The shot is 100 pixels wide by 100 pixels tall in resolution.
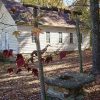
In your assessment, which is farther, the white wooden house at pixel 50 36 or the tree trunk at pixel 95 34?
the white wooden house at pixel 50 36

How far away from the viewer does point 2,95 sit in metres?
11.4

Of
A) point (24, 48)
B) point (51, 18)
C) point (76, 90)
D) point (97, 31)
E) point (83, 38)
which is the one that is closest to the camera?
point (76, 90)

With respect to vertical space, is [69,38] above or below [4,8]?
below

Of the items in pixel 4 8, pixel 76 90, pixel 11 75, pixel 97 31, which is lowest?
pixel 11 75

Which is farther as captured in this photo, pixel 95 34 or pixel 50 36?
pixel 50 36

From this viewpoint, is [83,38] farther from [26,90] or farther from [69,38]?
[26,90]

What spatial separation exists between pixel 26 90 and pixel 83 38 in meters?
25.7

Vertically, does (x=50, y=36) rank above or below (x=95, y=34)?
below

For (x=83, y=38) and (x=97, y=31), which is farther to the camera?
(x=83, y=38)

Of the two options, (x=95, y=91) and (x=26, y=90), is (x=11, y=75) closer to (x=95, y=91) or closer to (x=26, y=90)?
(x=26, y=90)

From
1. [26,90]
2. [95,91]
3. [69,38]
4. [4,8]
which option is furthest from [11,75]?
[69,38]

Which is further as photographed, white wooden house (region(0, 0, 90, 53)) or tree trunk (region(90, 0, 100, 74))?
white wooden house (region(0, 0, 90, 53))

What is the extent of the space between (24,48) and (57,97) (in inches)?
911

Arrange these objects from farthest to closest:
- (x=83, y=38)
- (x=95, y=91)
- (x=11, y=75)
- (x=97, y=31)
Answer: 1. (x=83, y=38)
2. (x=11, y=75)
3. (x=97, y=31)
4. (x=95, y=91)
